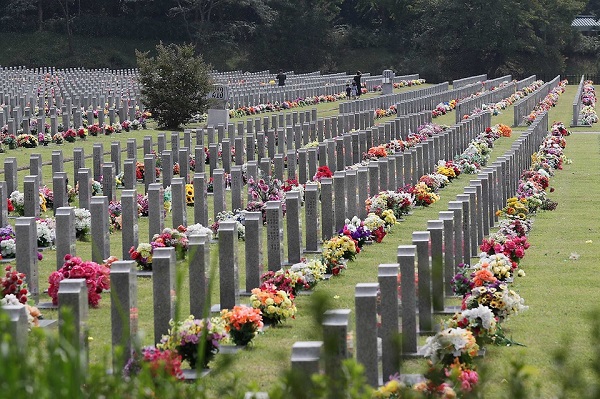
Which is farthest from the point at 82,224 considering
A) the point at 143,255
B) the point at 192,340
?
the point at 192,340

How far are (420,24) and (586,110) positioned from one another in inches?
2066

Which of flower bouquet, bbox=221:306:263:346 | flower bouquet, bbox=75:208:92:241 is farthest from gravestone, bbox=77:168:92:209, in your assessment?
flower bouquet, bbox=221:306:263:346

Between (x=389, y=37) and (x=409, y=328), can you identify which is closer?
(x=409, y=328)

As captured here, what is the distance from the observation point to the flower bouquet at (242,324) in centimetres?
963

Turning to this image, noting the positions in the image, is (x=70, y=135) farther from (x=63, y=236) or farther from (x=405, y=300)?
(x=405, y=300)

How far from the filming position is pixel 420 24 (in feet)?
308

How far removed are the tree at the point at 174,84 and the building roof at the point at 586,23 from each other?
7140cm

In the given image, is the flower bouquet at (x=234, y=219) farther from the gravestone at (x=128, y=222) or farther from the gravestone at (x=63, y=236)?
the gravestone at (x=63, y=236)

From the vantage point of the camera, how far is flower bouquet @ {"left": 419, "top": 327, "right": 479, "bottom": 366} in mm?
8258

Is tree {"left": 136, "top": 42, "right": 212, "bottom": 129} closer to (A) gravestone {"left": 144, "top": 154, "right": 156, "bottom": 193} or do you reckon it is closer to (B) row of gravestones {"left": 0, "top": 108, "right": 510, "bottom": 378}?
(A) gravestone {"left": 144, "top": 154, "right": 156, "bottom": 193}

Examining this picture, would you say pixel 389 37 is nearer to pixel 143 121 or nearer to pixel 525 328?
pixel 143 121

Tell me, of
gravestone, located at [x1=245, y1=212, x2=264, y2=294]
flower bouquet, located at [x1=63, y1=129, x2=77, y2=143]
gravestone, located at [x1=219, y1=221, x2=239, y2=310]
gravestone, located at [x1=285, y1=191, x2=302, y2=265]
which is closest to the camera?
gravestone, located at [x1=219, y1=221, x2=239, y2=310]

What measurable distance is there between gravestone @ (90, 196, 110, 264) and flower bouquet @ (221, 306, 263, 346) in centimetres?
333

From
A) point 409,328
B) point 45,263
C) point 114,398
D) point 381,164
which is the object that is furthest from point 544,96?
point 114,398
